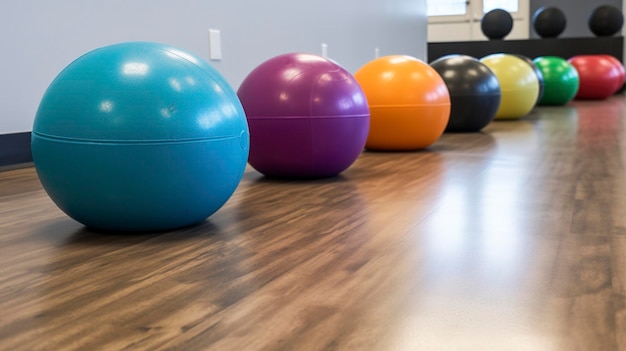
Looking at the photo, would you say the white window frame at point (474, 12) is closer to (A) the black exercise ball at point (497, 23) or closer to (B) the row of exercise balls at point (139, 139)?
(A) the black exercise ball at point (497, 23)

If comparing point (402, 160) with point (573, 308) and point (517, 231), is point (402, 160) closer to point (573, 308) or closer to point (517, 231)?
point (517, 231)

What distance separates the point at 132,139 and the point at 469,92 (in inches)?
121

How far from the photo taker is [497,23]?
349 inches

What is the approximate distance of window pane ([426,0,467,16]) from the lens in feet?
39.2

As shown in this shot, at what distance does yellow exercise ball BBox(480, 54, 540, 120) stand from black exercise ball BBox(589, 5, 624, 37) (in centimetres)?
409

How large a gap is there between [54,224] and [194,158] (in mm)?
496

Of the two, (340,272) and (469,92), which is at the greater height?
(469,92)

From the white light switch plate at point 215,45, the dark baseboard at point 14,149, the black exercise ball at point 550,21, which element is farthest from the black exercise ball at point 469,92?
the black exercise ball at point 550,21

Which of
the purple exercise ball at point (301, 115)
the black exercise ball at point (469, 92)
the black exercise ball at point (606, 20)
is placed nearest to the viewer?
the purple exercise ball at point (301, 115)

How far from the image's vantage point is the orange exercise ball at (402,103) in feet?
11.4

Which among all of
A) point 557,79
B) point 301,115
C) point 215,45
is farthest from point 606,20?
point 301,115

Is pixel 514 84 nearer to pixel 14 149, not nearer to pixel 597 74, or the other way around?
pixel 597 74

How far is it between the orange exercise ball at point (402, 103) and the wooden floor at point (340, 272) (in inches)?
39.8

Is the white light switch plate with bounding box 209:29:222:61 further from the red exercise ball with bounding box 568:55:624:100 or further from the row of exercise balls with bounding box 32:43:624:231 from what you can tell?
the red exercise ball with bounding box 568:55:624:100
